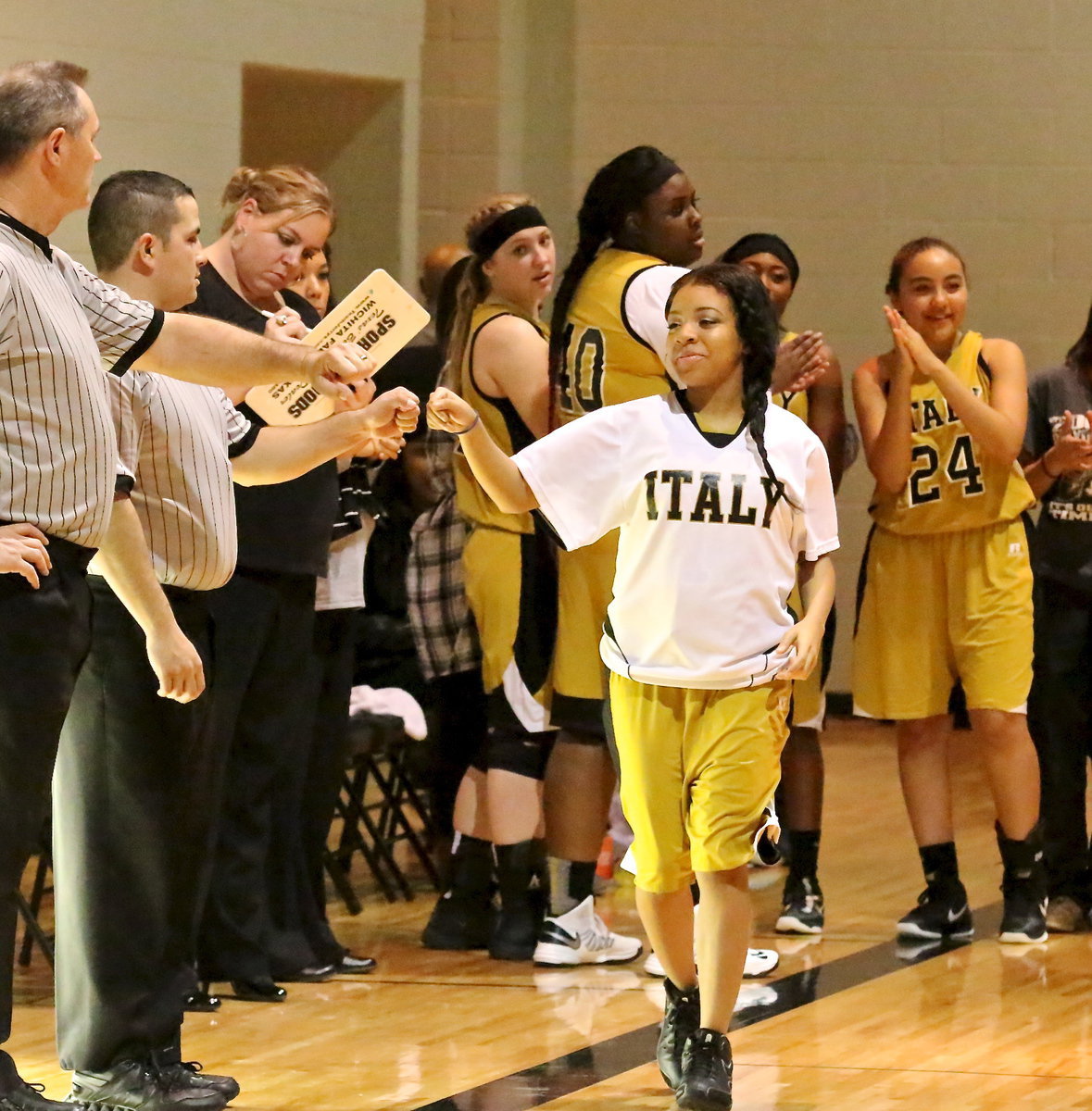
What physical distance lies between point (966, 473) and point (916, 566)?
0.83 feet

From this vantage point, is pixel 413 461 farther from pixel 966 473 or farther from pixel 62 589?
pixel 62 589

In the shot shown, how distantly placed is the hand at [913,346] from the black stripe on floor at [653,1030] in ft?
4.31

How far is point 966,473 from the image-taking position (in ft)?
14.9

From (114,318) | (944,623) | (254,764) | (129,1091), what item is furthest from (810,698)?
(114,318)

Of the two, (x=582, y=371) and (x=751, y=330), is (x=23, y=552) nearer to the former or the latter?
(x=751, y=330)

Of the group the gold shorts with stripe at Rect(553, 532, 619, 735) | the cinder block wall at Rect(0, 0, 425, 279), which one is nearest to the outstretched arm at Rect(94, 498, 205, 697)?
the gold shorts with stripe at Rect(553, 532, 619, 735)

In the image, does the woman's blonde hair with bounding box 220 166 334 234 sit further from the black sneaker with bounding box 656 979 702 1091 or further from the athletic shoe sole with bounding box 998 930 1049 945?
the athletic shoe sole with bounding box 998 930 1049 945

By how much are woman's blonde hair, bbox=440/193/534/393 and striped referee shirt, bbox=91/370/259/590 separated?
114 cm

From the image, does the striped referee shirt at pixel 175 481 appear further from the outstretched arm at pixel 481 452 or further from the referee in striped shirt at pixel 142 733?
the outstretched arm at pixel 481 452

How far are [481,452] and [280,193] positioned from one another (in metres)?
0.94

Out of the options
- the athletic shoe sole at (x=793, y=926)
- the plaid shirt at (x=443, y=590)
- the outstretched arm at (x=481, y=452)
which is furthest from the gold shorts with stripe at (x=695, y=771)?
the athletic shoe sole at (x=793, y=926)

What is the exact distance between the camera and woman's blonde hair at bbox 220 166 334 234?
12.9 feet

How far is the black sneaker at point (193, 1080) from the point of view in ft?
10.3

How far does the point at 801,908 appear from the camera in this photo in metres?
4.65
